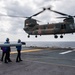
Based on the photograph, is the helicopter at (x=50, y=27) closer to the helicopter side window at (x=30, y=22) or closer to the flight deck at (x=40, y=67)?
the helicopter side window at (x=30, y=22)

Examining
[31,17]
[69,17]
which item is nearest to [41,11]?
[31,17]

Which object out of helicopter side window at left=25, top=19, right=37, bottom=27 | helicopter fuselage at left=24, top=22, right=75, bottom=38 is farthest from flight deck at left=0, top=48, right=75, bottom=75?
helicopter side window at left=25, top=19, right=37, bottom=27

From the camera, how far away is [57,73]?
11867 millimetres

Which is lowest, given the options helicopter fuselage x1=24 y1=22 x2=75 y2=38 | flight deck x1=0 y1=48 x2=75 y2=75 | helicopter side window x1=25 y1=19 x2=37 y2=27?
flight deck x1=0 y1=48 x2=75 y2=75

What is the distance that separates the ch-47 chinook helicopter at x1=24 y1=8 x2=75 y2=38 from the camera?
122 feet

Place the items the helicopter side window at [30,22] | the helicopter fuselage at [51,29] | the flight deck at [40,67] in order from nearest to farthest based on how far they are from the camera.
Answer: the flight deck at [40,67] → the helicopter fuselage at [51,29] → the helicopter side window at [30,22]

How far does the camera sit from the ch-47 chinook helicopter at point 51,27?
37.2 m

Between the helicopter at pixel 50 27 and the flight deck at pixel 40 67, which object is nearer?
the flight deck at pixel 40 67

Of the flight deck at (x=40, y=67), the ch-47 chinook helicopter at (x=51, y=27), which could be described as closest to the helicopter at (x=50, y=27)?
the ch-47 chinook helicopter at (x=51, y=27)

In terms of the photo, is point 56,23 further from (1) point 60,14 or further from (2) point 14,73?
(2) point 14,73

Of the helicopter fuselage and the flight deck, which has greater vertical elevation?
the helicopter fuselage

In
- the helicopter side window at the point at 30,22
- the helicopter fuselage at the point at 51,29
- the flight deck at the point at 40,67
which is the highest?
the helicopter side window at the point at 30,22

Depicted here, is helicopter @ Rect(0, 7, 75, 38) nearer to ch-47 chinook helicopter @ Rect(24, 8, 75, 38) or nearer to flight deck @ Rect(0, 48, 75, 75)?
ch-47 chinook helicopter @ Rect(24, 8, 75, 38)

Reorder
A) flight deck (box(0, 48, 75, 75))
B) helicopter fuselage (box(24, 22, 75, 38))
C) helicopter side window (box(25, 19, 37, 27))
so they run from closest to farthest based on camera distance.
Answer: flight deck (box(0, 48, 75, 75)), helicopter fuselage (box(24, 22, 75, 38)), helicopter side window (box(25, 19, 37, 27))
